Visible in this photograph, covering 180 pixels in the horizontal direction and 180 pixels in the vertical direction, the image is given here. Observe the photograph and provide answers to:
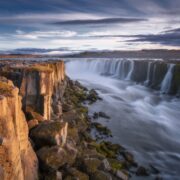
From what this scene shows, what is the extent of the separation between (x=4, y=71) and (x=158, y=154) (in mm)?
9784

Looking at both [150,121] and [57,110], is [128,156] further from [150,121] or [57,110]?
[150,121]

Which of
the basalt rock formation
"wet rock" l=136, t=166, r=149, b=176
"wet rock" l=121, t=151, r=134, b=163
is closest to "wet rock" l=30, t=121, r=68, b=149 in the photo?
the basalt rock formation

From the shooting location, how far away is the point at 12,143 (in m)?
8.00

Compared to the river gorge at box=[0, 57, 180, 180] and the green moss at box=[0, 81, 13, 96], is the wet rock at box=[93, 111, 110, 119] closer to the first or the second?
the river gorge at box=[0, 57, 180, 180]

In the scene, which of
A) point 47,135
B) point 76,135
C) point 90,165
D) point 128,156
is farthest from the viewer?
point 128,156

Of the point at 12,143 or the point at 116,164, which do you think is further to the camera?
the point at 116,164

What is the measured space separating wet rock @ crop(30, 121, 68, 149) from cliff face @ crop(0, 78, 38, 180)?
1.39 metres

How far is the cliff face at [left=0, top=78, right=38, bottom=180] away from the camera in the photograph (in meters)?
7.67

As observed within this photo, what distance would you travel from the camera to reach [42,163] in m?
10.8

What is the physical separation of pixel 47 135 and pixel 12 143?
3.70 m

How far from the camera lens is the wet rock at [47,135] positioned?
11.7 m

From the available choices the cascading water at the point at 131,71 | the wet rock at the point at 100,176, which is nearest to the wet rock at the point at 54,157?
the wet rock at the point at 100,176

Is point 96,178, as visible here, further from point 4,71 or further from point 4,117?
point 4,71

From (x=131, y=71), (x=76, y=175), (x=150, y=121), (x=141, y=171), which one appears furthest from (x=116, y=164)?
(x=131, y=71)
